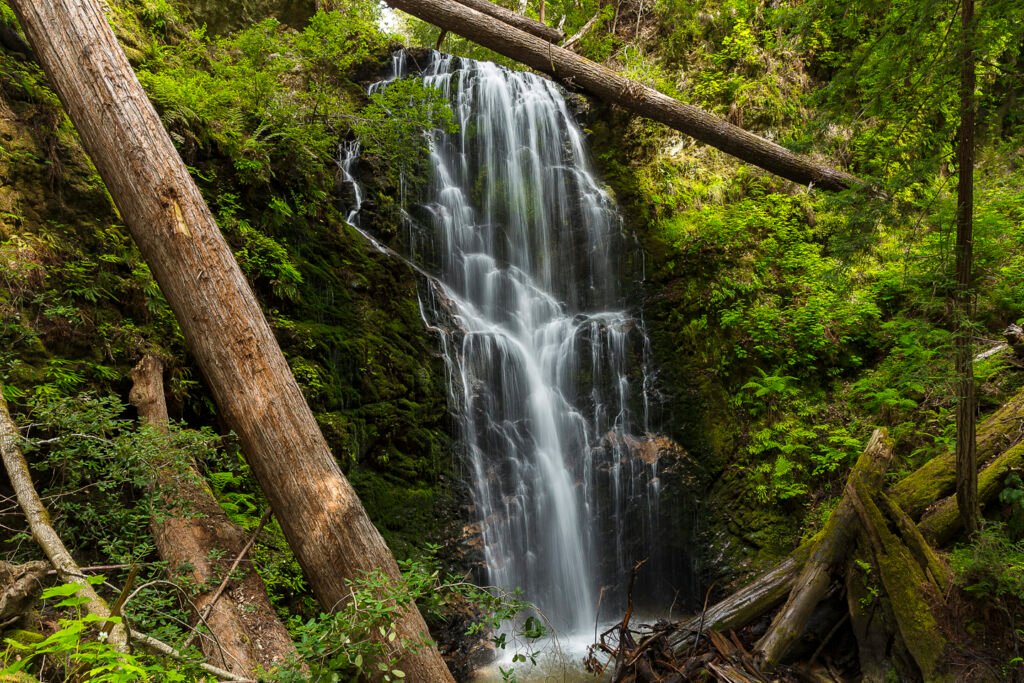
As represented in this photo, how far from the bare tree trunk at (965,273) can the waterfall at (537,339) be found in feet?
12.2

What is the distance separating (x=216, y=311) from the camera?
11.0ft

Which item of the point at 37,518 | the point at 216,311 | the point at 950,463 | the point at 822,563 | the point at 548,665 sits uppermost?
the point at 216,311

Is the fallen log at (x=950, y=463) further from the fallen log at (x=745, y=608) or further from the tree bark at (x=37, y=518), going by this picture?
the tree bark at (x=37, y=518)

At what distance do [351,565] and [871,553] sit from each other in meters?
3.91

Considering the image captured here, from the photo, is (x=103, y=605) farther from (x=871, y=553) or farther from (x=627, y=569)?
(x=627, y=569)

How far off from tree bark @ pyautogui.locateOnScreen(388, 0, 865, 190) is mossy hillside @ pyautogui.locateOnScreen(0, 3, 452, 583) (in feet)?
Answer: 8.26

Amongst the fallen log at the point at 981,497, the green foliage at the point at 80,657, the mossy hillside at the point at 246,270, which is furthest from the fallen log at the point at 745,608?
the green foliage at the point at 80,657

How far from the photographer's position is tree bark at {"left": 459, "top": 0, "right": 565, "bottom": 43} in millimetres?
10062

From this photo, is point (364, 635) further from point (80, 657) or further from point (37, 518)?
point (37, 518)

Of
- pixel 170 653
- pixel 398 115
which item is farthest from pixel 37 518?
pixel 398 115

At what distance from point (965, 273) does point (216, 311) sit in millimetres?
4700

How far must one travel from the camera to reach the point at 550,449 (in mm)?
7422

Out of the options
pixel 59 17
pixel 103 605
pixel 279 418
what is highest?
pixel 59 17

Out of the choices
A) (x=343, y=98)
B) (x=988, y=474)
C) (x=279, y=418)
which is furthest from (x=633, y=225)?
(x=279, y=418)
